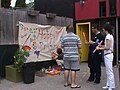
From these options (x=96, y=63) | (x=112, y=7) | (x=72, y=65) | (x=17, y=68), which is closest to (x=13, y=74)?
(x=17, y=68)

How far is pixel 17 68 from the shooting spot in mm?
10008

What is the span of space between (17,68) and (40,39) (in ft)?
8.65

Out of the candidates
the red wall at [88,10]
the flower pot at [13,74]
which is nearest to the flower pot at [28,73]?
the flower pot at [13,74]

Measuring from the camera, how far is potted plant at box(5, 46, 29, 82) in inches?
393

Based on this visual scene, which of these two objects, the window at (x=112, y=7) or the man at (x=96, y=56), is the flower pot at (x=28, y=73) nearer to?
the man at (x=96, y=56)

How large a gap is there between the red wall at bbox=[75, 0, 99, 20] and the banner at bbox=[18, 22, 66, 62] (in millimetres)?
2215

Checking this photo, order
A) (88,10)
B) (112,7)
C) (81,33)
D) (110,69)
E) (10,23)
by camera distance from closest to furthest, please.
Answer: (110,69)
(10,23)
(112,7)
(88,10)
(81,33)

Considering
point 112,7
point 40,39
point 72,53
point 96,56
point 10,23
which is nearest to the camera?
point 72,53

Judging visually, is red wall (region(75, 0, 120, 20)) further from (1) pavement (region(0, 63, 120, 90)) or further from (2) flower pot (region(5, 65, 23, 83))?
(2) flower pot (region(5, 65, 23, 83))

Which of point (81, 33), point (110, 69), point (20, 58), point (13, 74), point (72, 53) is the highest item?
point (81, 33)

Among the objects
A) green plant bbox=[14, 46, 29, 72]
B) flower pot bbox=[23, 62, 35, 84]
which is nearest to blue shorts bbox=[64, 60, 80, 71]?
flower pot bbox=[23, 62, 35, 84]

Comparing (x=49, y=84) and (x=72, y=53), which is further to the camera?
(x=49, y=84)

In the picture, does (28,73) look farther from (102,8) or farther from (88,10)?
(88,10)

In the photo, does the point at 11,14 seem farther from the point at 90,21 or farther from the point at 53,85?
the point at 90,21
